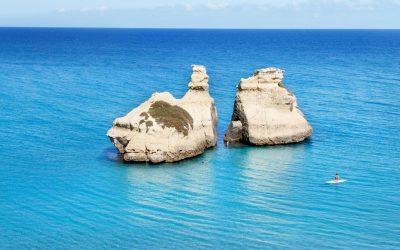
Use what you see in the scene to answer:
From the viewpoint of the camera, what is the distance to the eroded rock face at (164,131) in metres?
51.8

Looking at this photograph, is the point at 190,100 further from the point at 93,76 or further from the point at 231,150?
the point at 93,76

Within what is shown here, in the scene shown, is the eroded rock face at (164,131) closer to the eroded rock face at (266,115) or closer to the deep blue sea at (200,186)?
the deep blue sea at (200,186)

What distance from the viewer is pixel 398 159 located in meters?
54.0

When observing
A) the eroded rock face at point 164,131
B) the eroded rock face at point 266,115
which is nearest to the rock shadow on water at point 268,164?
the eroded rock face at point 266,115

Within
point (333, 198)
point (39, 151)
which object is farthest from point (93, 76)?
point (333, 198)

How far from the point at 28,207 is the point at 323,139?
32793 mm

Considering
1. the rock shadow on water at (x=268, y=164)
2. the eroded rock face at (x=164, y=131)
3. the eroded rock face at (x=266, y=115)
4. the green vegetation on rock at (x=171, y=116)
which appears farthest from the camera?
the eroded rock face at (x=266, y=115)

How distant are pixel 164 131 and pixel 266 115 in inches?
465

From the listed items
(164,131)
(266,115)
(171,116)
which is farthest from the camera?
(266,115)

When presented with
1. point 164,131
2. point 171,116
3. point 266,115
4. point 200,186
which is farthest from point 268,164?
point 171,116

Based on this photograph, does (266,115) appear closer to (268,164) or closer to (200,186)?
(268,164)

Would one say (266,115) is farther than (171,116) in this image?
Yes

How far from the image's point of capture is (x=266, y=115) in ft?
192

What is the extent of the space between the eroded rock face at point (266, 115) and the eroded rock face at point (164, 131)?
3.64 meters
